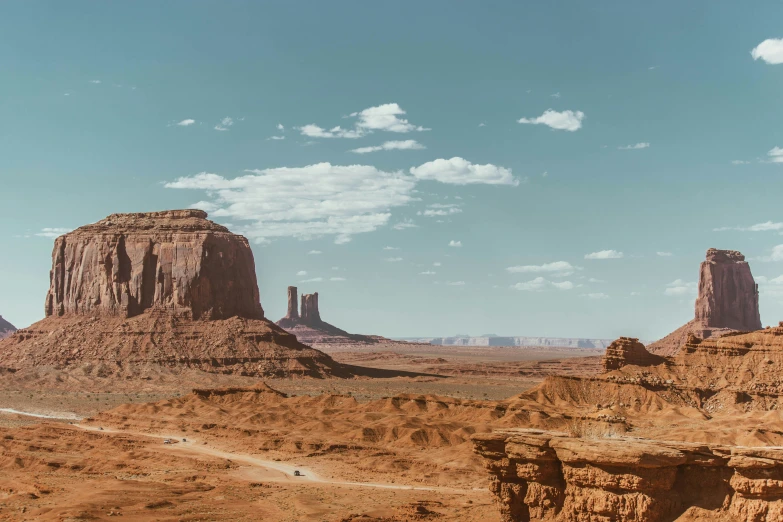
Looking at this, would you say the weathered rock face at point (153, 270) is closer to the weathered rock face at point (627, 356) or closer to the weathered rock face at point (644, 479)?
the weathered rock face at point (627, 356)

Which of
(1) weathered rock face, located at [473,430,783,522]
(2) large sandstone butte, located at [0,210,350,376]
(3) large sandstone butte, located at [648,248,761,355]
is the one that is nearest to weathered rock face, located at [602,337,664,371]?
(2) large sandstone butte, located at [0,210,350,376]

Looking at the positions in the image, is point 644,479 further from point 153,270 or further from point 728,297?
point 728,297

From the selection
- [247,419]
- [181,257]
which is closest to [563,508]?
[247,419]

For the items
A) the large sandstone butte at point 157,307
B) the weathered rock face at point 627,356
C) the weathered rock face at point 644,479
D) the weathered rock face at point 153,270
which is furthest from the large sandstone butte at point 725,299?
the weathered rock face at point 644,479

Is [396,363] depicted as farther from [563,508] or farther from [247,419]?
[563,508]

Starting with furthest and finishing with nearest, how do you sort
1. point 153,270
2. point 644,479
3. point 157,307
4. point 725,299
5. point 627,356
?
point 725,299 < point 153,270 < point 157,307 < point 627,356 < point 644,479

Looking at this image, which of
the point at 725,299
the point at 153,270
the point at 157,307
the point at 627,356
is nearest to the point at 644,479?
the point at 627,356

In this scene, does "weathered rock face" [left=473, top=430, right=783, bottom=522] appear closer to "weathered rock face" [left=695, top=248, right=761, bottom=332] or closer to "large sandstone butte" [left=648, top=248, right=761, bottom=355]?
"large sandstone butte" [left=648, top=248, right=761, bottom=355]
